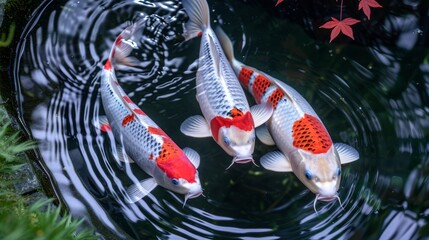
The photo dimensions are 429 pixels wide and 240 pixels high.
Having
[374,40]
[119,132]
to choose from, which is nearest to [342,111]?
[374,40]

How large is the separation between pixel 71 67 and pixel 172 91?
0.89 meters

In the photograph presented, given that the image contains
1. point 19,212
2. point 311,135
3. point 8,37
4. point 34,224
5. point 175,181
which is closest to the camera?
point 34,224

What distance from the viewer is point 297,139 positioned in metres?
4.06

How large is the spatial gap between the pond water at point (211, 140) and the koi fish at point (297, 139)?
0.48 ft

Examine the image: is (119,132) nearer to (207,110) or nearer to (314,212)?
(207,110)

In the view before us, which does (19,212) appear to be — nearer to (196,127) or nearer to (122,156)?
(122,156)

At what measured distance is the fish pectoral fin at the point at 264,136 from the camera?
4.38 m

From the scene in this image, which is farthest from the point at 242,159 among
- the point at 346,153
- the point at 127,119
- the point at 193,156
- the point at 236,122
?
the point at 127,119

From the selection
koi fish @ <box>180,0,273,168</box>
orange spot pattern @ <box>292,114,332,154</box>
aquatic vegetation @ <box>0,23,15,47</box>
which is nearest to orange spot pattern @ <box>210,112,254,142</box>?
koi fish @ <box>180,0,273,168</box>

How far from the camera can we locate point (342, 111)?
4590mm

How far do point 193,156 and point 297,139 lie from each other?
784 mm

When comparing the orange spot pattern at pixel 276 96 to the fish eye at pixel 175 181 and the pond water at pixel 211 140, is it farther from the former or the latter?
the fish eye at pixel 175 181

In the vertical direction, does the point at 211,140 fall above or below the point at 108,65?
below

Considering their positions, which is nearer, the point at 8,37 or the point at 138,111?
the point at 138,111
